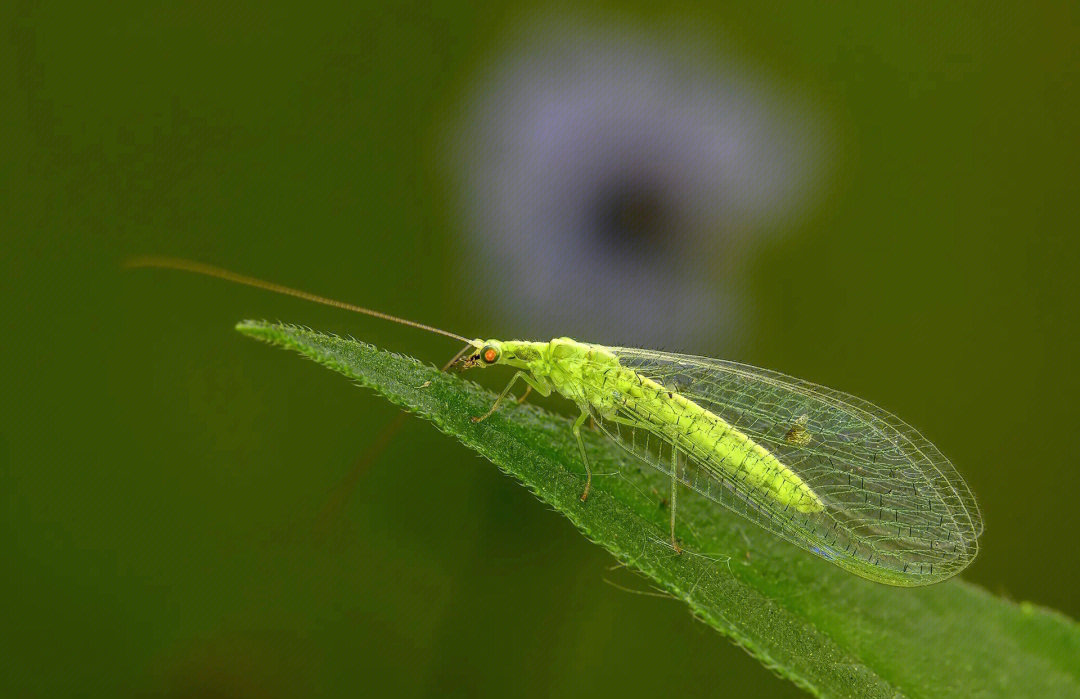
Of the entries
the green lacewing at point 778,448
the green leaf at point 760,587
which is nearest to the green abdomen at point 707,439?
the green lacewing at point 778,448

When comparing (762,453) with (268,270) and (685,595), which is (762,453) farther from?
(268,270)

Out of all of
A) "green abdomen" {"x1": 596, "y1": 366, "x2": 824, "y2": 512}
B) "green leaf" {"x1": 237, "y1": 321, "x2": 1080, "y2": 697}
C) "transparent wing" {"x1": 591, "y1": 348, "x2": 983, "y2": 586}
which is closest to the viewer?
"green leaf" {"x1": 237, "y1": 321, "x2": 1080, "y2": 697}

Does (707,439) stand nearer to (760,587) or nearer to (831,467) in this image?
(831,467)

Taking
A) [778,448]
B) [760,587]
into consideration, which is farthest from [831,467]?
[760,587]

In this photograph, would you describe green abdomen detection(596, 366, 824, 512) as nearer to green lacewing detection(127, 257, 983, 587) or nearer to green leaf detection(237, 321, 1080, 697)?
green lacewing detection(127, 257, 983, 587)

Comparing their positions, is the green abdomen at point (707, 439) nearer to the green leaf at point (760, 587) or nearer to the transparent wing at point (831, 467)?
the transparent wing at point (831, 467)

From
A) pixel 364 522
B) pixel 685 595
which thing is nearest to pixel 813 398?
pixel 685 595

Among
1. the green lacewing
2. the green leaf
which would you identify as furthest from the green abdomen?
the green leaf
